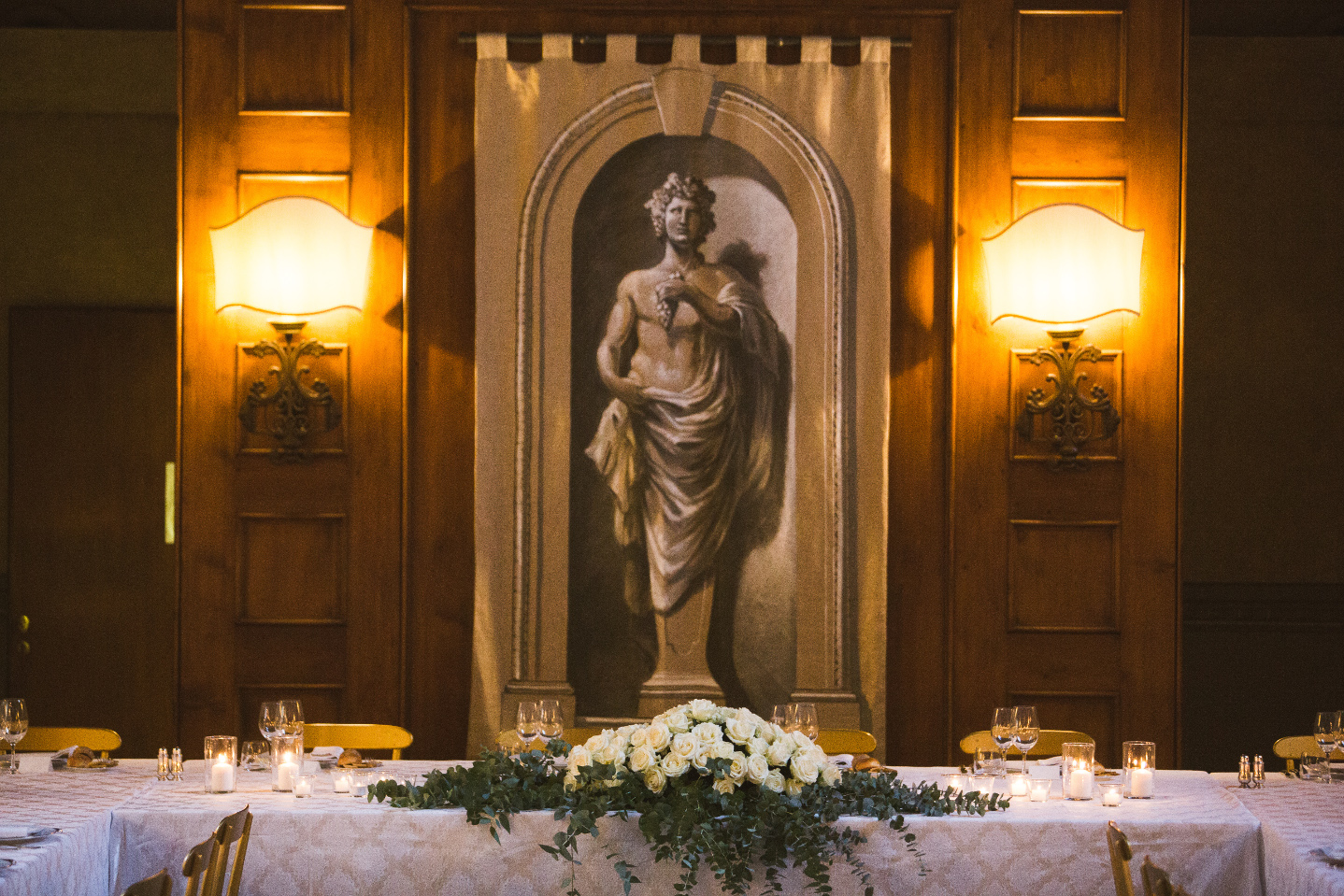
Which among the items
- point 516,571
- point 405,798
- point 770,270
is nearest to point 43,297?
point 516,571

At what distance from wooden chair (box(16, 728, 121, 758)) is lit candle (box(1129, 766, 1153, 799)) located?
→ 2.89 meters

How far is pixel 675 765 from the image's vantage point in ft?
9.30

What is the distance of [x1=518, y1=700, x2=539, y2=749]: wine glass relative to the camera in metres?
3.36

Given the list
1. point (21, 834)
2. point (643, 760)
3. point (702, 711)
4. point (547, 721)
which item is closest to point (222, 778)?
point (21, 834)

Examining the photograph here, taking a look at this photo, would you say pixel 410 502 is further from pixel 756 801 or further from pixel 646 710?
pixel 756 801

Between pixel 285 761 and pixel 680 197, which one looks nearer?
pixel 285 761

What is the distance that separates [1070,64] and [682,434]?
198 cm

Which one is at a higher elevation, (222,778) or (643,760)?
(643,760)

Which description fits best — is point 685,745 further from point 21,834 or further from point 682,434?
point 682,434

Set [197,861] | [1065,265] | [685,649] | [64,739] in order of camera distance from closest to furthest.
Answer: [197,861]
[64,739]
[1065,265]
[685,649]

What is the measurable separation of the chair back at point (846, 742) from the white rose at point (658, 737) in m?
1.30

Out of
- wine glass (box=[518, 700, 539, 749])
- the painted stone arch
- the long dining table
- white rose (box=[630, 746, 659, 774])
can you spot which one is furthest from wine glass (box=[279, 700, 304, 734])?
the painted stone arch

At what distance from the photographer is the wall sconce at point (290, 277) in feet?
15.6

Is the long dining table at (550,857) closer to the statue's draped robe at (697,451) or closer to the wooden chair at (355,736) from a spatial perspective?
the wooden chair at (355,736)
